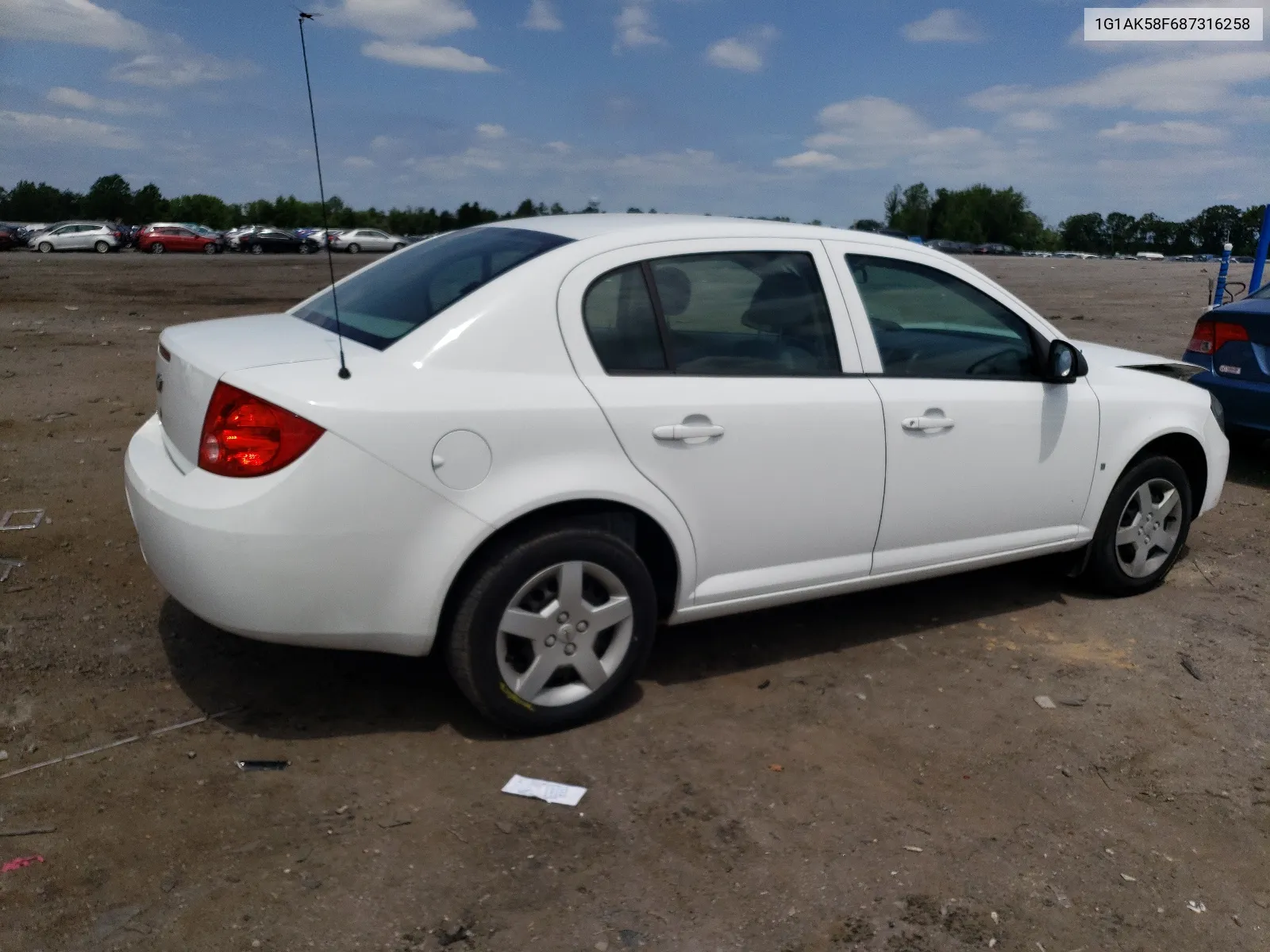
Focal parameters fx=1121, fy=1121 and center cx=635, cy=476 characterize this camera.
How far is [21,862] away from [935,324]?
3.69 metres

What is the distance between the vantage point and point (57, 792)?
3.30 m

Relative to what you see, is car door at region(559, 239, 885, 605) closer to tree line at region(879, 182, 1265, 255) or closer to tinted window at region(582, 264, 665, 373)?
tinted window at region(582, 264, 665, 373)

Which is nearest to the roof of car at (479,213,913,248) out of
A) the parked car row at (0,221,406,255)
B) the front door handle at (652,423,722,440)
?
the front door handle at (652,423,722,440)

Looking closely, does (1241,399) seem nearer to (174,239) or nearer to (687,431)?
(687,431)

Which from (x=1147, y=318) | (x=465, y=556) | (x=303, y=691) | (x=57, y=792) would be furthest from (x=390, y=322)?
(x=1147, y=318)

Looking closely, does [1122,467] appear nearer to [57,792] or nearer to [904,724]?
[904,724]

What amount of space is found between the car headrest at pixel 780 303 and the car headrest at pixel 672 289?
0.27 meters

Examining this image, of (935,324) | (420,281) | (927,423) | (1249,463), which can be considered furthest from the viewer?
(1249,463)

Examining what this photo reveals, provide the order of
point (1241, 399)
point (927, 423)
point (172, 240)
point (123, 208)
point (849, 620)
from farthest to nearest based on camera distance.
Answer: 1. point (123, 208)
2. point (172, 240)
3. point (1241, 399)
4. point (849, 620)
5. point (927, 423)

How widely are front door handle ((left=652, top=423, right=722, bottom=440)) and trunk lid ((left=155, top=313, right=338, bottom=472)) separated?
107 cm

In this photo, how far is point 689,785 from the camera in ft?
11.5

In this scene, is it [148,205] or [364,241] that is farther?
[148,205]

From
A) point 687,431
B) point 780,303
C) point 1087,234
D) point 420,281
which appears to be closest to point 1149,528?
point 780,303

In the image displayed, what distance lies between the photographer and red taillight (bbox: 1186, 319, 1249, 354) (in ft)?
24.0
